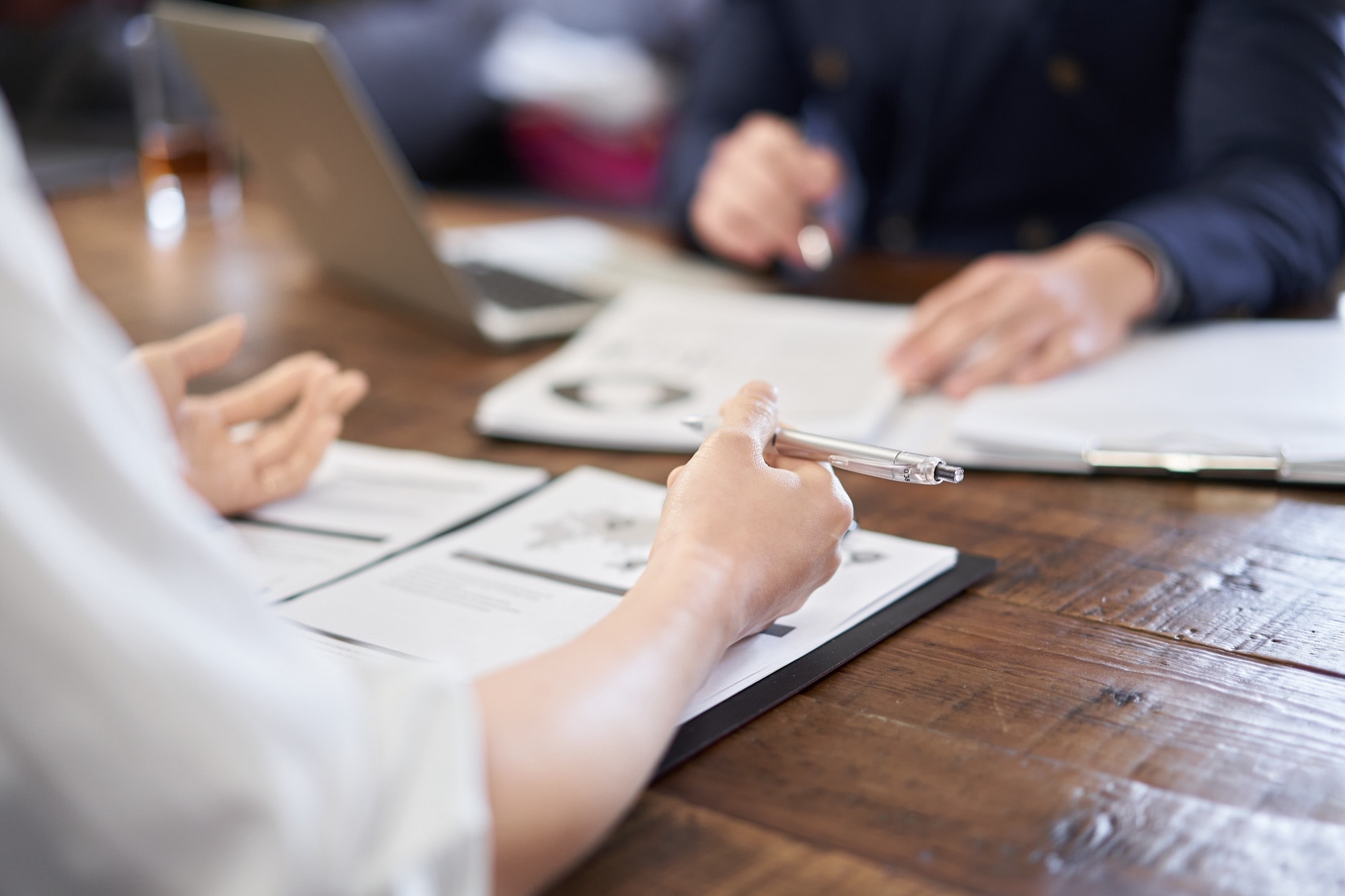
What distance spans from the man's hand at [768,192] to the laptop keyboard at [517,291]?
202 millimetres

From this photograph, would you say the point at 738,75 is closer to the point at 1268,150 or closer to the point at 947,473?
the point at 1268,150

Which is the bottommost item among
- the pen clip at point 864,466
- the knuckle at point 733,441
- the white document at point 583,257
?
the white document at point 583,257

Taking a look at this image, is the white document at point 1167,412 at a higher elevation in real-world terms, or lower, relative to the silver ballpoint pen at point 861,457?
lower

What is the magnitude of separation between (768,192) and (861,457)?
2.41 ft

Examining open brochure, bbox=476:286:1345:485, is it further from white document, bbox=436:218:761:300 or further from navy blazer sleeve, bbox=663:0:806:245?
navy blazer sleeve, bbox=663:0:806:245

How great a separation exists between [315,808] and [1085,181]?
4.75 ft

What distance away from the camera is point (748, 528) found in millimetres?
518

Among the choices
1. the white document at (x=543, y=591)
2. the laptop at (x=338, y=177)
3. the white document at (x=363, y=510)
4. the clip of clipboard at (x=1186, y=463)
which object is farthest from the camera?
the laptop at (x=338, y=177)

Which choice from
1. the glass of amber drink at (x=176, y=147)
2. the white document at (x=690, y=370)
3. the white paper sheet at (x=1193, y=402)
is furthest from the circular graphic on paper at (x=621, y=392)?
the glass of amber drink at (x=176, y=147)

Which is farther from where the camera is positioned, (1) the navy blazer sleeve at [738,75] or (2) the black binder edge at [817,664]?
(1) the navy blazer sleeve at [738,75]

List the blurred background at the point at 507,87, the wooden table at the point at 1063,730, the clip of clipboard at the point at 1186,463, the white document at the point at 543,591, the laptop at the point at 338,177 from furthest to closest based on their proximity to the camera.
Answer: the blurred background at the point at 507,87
the laptop at the point at 338,177
the clip of clipboard at the point at 1186,463
the white document at the point at 543,591
the wooden table at the point at 1063,730

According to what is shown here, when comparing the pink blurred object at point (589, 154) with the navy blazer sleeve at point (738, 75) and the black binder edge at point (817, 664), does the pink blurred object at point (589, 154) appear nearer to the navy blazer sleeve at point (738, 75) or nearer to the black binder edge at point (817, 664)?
the navy blazer sleeve at point (738, 75)

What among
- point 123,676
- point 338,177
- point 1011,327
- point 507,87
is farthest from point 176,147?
point 507,87

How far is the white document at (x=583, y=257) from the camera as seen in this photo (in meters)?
1.32
